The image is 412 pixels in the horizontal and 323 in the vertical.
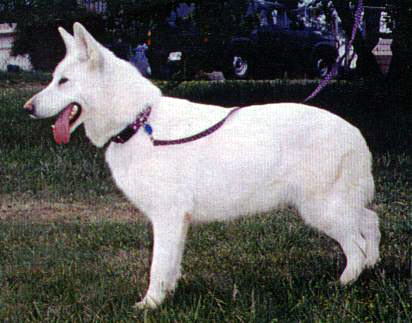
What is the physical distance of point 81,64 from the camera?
394 centimetres

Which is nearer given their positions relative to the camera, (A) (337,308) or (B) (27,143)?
(A) (337,308)

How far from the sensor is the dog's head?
387 centimetres

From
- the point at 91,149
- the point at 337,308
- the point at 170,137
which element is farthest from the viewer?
the point at 91,149

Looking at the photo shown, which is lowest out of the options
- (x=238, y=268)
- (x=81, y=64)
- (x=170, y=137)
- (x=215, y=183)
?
(x=238, y=268)

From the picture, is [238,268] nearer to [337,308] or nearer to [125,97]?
[337,308]

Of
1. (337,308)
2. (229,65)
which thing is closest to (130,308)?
(337,308)

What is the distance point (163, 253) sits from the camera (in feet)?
13.0

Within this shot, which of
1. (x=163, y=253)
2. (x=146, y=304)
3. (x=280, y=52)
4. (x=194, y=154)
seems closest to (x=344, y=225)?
(x=194, y=154)

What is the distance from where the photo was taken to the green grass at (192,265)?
12.6 ft

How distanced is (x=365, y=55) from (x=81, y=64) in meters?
8.74

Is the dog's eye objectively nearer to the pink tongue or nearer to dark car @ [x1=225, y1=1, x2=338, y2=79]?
the pink tongue

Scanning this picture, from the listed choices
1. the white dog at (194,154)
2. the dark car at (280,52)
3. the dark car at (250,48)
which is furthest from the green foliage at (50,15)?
the white dog at (194,154)

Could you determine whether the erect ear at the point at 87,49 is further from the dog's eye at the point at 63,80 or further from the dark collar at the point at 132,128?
the dark collar at the point at 132,128

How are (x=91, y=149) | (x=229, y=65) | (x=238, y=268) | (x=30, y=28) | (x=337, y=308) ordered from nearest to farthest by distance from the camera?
(x=337, y=308) < (x=238, y=268) < (x=91, y=149) < (x=30, y=28) < (x=229, y=65)
